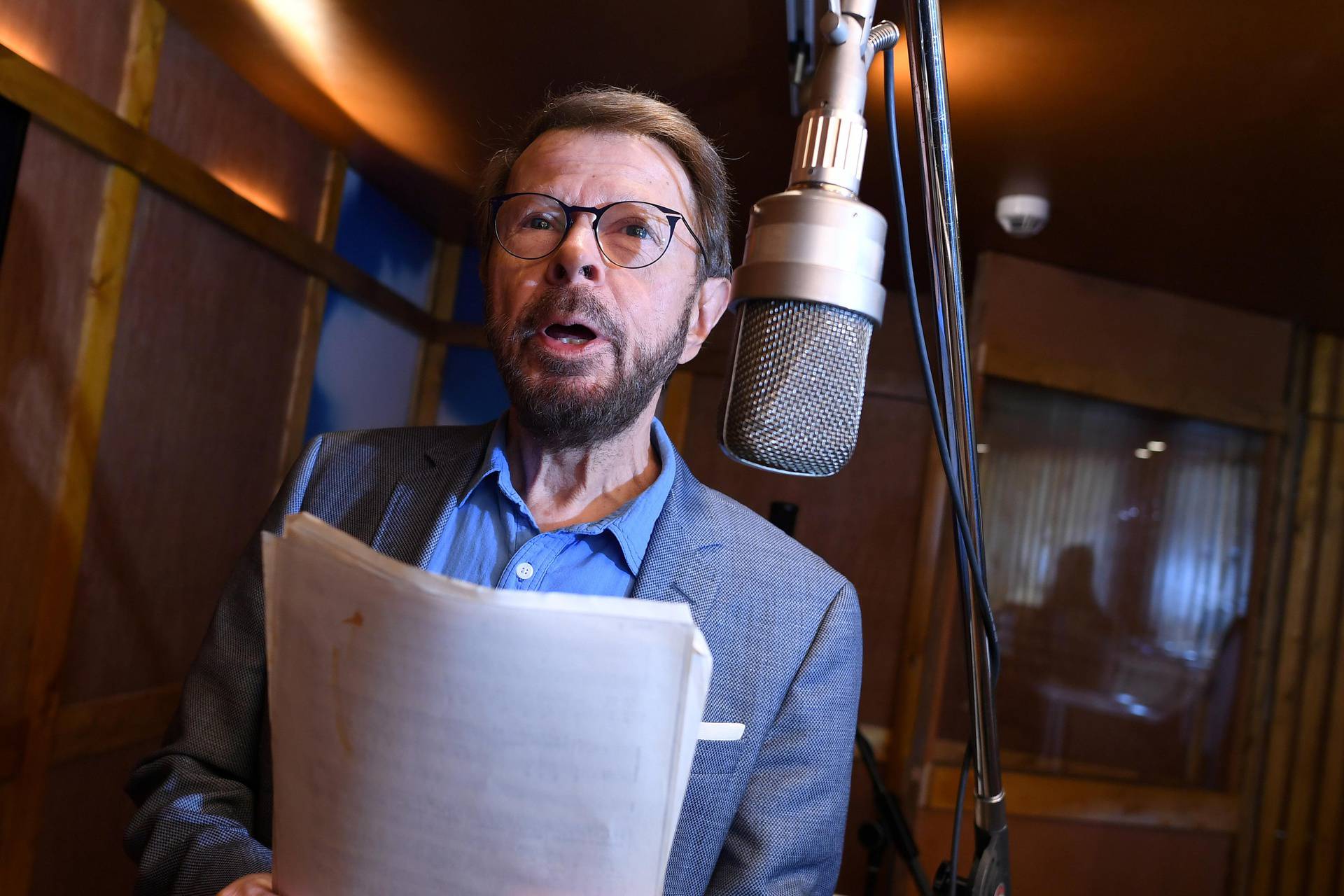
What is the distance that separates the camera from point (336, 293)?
13.9ft

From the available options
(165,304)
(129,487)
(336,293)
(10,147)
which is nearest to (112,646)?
(129,487)

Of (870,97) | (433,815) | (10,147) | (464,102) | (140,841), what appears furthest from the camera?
(464,102)

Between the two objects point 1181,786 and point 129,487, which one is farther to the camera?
point 1181,786

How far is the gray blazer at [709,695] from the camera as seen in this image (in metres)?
1.10

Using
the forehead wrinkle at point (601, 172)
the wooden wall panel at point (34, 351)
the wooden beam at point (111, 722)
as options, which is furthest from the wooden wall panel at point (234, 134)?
the forehead wrinkle at point (601, 172)

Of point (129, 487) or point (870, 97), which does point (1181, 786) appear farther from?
point (129, 487)

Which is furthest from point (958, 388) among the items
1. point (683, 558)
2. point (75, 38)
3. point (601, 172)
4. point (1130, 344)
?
point (1130, 344)

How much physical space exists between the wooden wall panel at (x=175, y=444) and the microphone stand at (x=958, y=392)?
2.75 m

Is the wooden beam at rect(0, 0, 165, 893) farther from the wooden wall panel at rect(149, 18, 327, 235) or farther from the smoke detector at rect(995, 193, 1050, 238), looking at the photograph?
the smoke detector at rect(995, 193, 1050, 238)

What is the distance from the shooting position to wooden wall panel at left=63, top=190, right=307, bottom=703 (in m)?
2.92

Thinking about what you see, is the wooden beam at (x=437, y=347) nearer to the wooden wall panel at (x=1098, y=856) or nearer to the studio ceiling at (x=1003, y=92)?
the studio ceiling at (x=1003, y=92)

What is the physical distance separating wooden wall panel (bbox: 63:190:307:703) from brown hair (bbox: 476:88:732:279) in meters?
1.95

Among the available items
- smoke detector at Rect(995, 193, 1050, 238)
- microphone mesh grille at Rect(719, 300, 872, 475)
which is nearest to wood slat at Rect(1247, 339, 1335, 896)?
smoke detector at Rect(995, 193, 1050, 238)

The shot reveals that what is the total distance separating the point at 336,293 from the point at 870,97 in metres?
2.48
